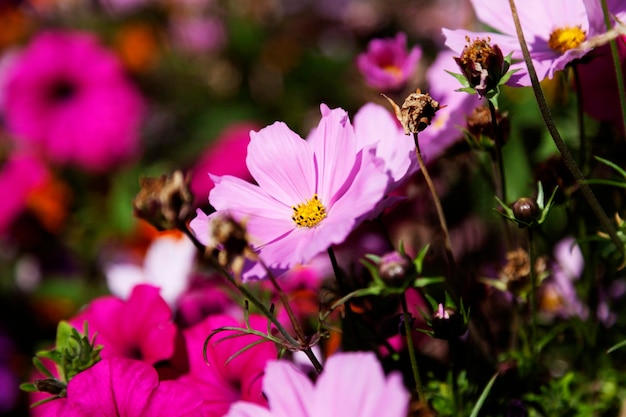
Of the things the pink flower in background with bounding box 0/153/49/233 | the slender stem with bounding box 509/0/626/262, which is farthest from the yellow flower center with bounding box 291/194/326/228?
the pink flower in background with bounding box 0/153/49/233

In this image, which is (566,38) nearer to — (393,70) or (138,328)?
(393,70)

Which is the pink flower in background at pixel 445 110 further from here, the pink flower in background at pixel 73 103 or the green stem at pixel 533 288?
the pink flower in background at pixel 73 103

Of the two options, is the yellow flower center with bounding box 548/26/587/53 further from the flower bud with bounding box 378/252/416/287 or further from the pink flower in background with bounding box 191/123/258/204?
the pink flower in background with bounding box 191/123/258/204

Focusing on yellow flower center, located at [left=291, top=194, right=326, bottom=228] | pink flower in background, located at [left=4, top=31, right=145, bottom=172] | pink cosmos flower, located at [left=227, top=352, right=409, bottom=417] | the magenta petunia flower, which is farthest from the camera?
pink flower in background, located at [left=4, top=31, right=145, bottom=172]

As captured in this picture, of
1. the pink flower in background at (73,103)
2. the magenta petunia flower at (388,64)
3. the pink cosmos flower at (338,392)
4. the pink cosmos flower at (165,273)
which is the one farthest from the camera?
the pink flower in background at (73,103)

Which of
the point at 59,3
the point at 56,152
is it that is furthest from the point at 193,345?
the point at 59,3

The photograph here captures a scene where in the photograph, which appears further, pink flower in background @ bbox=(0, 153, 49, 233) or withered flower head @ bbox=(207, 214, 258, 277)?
pink flower in background @ bbox=(0, 153, 49, 233)

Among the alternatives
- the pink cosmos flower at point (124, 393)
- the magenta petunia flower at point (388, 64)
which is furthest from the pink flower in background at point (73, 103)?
the pink cosmos flower at point (124, 393)
